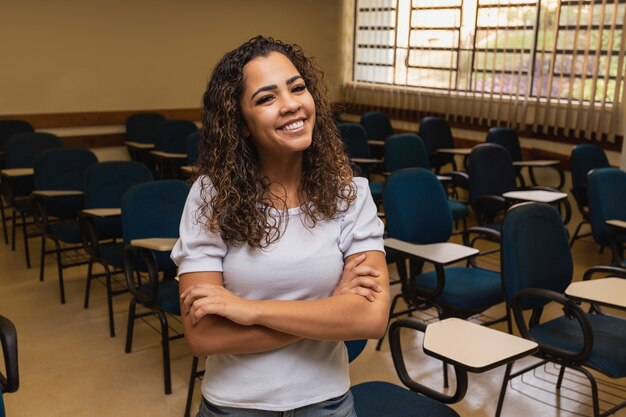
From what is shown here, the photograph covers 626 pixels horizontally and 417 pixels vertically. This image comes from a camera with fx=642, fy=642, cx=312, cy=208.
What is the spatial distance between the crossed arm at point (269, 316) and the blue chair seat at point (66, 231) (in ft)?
9.97

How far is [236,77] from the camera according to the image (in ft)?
4.38

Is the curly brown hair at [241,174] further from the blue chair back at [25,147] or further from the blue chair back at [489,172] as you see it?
the blue chair back at [25,147]

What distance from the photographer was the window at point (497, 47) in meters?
5.61

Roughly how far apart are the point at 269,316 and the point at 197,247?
213 mm

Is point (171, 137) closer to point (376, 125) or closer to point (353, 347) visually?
point (376, 125)

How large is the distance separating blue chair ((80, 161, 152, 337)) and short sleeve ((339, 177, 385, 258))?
244 centimetres

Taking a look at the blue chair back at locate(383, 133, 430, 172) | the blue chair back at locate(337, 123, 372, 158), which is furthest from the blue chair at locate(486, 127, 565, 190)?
the blue chair back at locate(337, 123, 372, 158)

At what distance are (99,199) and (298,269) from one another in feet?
9.68

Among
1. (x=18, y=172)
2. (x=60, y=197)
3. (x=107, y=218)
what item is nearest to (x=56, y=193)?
(x=60, y=197)

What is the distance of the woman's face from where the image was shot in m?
1.31

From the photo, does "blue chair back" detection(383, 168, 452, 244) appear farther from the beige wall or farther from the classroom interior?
the beige wall

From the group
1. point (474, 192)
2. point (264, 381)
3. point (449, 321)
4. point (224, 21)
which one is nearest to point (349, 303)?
point (264, 381)

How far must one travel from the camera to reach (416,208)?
135 inches

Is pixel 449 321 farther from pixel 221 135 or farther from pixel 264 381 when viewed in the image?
pixel 221 135
